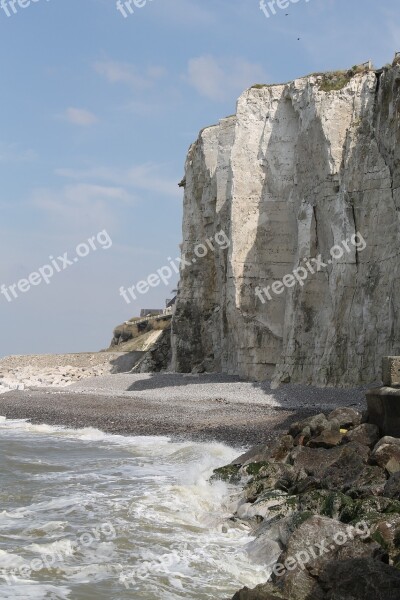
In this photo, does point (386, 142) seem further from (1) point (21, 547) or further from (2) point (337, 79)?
(1) point (21, 547)

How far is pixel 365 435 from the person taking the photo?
48.8 feet

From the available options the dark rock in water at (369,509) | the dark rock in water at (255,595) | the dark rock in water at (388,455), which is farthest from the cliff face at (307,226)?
the dark rock in water at (255,595)

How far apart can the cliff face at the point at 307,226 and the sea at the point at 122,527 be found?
11.2 m

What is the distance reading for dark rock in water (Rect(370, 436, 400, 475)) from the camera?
484 inches

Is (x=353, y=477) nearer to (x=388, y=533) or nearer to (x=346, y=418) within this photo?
(x=388, y=533)

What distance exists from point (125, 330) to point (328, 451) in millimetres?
56054

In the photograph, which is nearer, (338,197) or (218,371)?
(338,197)

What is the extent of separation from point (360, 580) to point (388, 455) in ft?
17.2

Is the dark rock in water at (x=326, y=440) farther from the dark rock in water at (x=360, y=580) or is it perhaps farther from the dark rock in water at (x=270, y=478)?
the dark rock in water at (x=360, y=580)

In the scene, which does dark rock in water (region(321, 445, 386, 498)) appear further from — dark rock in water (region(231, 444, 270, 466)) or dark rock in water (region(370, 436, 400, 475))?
dark rock in water (region(231, 444, 270, 466))

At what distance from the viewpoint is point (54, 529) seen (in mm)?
11391

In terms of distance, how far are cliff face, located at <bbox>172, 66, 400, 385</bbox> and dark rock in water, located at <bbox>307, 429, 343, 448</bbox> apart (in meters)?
9.82

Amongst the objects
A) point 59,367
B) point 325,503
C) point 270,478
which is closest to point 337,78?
point 270,478

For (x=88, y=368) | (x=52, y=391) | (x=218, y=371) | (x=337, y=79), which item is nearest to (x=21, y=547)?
(x=337, y=79)
